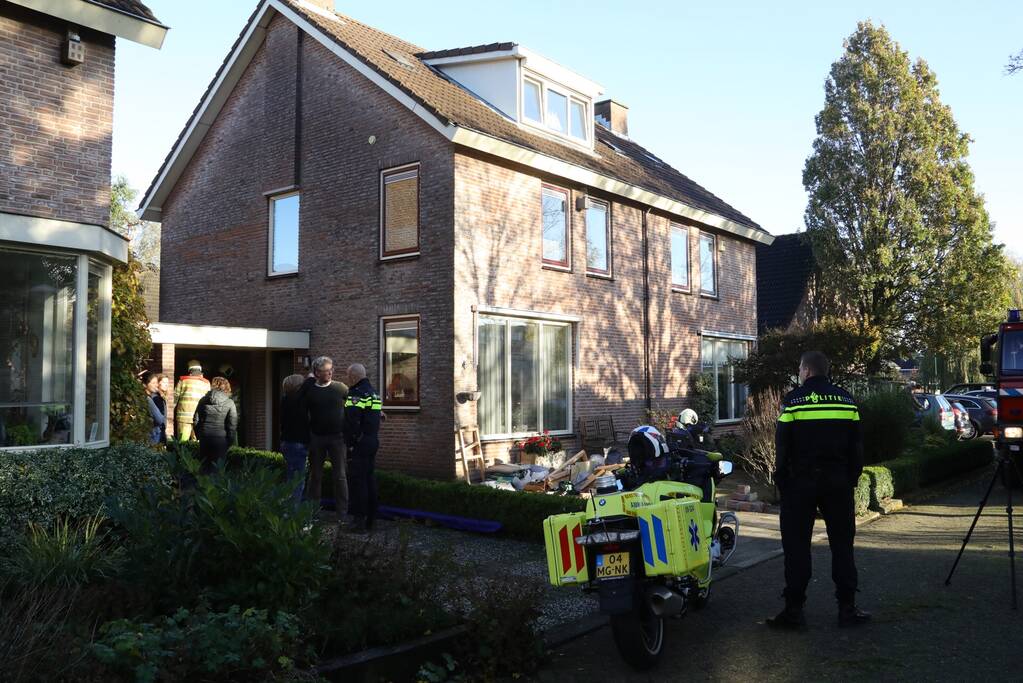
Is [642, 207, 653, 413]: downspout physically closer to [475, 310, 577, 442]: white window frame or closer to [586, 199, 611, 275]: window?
[586, 199, 611, 275]: window

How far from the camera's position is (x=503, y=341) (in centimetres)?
1413

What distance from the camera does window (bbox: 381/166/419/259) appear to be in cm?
1376

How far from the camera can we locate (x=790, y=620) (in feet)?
19.6

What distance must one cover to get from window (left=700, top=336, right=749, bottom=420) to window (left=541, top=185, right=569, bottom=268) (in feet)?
18.4

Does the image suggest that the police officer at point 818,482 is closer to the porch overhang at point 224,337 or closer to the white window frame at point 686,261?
the porch overhang at point 224,337

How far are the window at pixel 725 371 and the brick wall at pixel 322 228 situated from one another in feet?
27.7

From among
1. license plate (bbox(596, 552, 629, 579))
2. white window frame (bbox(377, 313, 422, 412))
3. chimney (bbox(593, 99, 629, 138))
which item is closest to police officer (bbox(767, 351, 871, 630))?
license plate (bbox(596, 552, 629, 579))

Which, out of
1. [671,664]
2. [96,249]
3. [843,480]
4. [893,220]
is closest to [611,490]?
[671,664]

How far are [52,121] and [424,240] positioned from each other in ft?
18.9

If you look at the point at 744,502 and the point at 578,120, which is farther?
the point at 578,120

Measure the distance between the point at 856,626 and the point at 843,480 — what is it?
1.04 meters

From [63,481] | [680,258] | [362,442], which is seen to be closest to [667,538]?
[362,442]

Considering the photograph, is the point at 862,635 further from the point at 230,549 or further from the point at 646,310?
the point at 646,310

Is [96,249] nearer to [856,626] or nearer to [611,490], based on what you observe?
[611,490]
